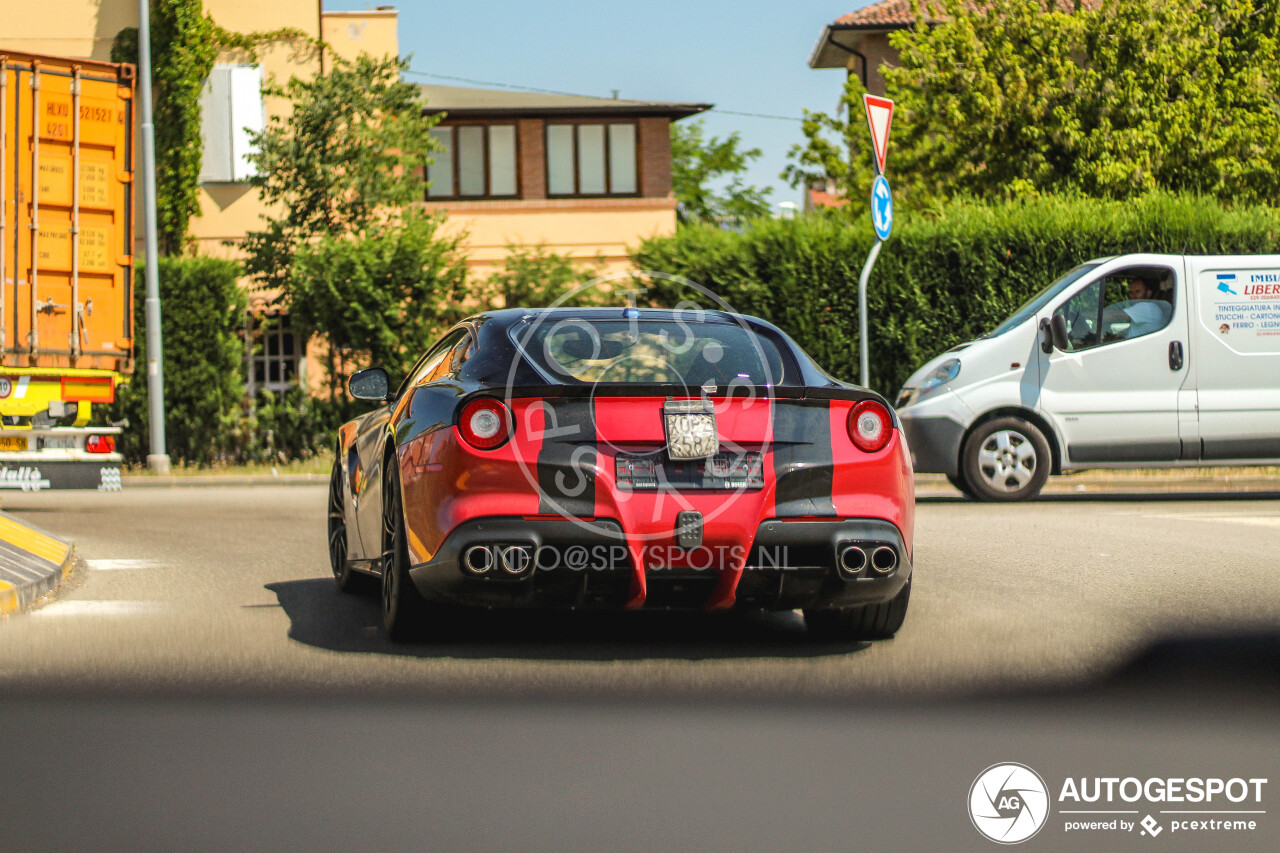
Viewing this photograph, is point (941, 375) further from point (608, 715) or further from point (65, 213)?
point (608, 715)

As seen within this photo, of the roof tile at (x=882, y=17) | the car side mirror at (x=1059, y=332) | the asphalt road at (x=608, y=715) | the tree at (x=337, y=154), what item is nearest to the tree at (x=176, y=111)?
the tree at (x=337, y=154)

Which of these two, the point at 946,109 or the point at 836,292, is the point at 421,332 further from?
the point at 946,109

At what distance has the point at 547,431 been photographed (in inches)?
Result: 226

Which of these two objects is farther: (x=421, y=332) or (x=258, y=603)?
(x=421, y=332)

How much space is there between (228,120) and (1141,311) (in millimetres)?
20398

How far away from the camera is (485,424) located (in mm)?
5762

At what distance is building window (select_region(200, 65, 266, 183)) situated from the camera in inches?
1152

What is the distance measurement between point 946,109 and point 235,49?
13.7 metres

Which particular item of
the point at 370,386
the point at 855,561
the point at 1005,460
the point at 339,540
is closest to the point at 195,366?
the point at 1005,460

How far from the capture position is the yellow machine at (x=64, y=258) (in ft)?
43.7

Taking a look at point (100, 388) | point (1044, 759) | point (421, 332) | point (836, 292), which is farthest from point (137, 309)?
point (1044, 759)

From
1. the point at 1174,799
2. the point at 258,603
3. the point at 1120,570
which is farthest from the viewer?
the point at 1120,570

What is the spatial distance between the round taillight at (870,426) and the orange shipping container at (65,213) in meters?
9.84
